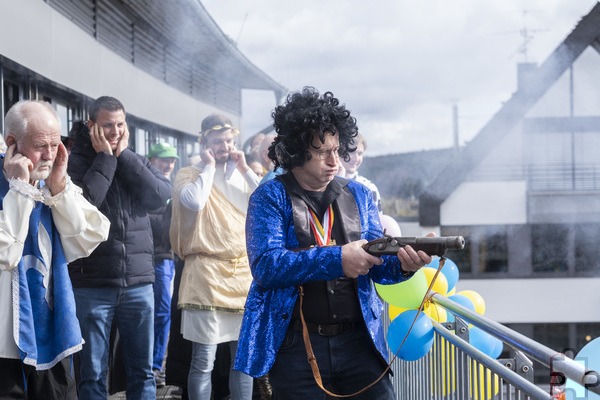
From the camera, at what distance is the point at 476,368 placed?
323 centimetres

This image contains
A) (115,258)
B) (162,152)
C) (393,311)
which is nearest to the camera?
(115,258)

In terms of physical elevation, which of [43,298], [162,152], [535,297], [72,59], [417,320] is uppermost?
[72,59]

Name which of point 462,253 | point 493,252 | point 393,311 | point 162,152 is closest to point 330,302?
point 393,311

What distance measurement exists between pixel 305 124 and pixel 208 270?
181 centimetres

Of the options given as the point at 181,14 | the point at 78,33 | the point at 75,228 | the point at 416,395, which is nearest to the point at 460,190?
the point at 181,14

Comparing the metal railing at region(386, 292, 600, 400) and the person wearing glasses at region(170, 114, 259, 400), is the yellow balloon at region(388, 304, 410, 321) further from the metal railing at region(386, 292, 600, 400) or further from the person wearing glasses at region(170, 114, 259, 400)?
the person wearing glasses at region(170, 114, 259, 400)

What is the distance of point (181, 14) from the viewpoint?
1236cm

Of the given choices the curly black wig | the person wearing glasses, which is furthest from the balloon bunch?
the curly black wig

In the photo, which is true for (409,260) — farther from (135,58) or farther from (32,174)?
(135,58)

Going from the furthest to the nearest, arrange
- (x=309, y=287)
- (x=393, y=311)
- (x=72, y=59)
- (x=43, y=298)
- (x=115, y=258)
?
1. (x=72, y=59)
2. (x=393, y=311)
3. (x=115, y=258)
4. (x=43, y=298)
5. (x=309, y=287)

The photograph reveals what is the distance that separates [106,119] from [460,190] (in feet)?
68.6

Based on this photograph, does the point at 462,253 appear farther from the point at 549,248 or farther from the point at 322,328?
the point at 322,328

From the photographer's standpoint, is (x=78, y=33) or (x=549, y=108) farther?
(x=549, y=108)

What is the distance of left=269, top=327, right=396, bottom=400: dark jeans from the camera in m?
2.99
